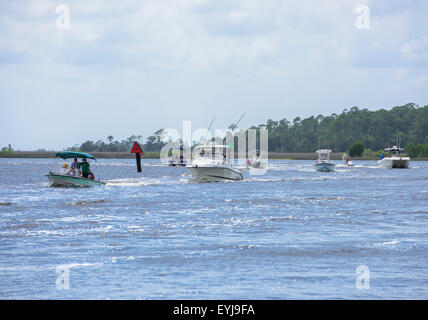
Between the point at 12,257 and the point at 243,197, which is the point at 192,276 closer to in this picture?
the point at 12,257

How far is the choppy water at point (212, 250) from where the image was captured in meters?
16.1

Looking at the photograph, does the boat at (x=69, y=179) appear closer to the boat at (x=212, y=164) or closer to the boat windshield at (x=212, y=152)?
the boat at (x=212, y=164)

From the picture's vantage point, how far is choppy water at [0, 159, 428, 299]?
16094mm

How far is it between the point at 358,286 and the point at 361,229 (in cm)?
1136

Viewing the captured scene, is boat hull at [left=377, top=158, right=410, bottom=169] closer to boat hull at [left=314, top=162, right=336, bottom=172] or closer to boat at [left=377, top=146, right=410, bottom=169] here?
boat at [left=377, top=146, right=410, bottom=169]

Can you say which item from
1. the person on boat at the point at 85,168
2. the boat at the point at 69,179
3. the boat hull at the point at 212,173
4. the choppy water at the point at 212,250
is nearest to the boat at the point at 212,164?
the boat hull at the point at 212,173

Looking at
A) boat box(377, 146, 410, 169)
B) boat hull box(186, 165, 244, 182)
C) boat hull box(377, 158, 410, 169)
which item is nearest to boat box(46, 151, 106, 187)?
boat hull box(186, 165, 244, 182)

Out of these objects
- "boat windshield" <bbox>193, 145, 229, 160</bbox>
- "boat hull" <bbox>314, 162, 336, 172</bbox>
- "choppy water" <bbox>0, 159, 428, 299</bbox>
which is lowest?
"choppy water" <bbox>0, 159, 428, 299</bbox>

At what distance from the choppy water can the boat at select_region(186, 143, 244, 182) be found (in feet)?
74.0

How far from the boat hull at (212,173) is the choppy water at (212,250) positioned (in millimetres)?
22473

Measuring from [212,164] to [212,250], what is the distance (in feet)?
134

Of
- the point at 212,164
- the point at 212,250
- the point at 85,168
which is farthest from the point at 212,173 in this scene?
the point at 212,250
